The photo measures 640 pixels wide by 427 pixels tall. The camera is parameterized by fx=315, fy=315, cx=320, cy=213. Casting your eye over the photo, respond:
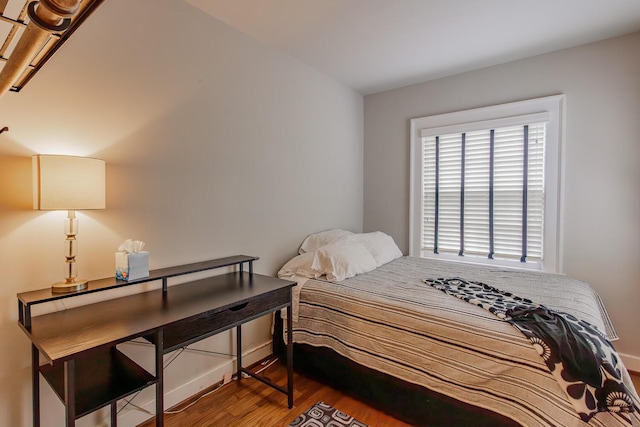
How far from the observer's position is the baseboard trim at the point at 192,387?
1725 millimetres

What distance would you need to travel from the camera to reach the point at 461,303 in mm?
1891

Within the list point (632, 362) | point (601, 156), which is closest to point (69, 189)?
point (601, 156)

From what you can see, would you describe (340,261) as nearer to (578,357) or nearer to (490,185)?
(578,357)

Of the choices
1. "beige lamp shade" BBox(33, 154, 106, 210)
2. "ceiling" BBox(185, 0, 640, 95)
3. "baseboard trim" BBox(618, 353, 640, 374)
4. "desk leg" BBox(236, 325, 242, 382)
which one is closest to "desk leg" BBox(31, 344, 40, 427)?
"beige lamp shade" BBox(33, 154, 106, 210)

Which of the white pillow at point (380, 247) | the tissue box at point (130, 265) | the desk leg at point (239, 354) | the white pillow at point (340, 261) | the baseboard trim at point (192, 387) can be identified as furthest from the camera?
the white pillow at point (380, 247)

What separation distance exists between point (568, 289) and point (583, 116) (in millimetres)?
1402

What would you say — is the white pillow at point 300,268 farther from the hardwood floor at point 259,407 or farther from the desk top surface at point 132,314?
the hardwood floor at point 259,407

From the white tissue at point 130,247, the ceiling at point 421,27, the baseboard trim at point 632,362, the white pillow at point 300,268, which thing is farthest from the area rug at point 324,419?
the ceiling at point 421,27

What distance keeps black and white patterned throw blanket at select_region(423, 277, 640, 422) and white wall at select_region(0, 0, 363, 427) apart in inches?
69.2

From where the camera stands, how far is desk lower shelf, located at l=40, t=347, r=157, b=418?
1.21m

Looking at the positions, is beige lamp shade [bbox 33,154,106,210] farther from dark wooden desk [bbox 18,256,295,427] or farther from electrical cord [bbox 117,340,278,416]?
electrical cord [bbox 117,340,278,416]

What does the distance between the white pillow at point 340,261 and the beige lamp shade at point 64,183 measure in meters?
1.49

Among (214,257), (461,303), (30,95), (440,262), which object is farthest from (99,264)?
(440,262)

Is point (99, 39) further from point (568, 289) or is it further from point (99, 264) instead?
point (568, 289)
